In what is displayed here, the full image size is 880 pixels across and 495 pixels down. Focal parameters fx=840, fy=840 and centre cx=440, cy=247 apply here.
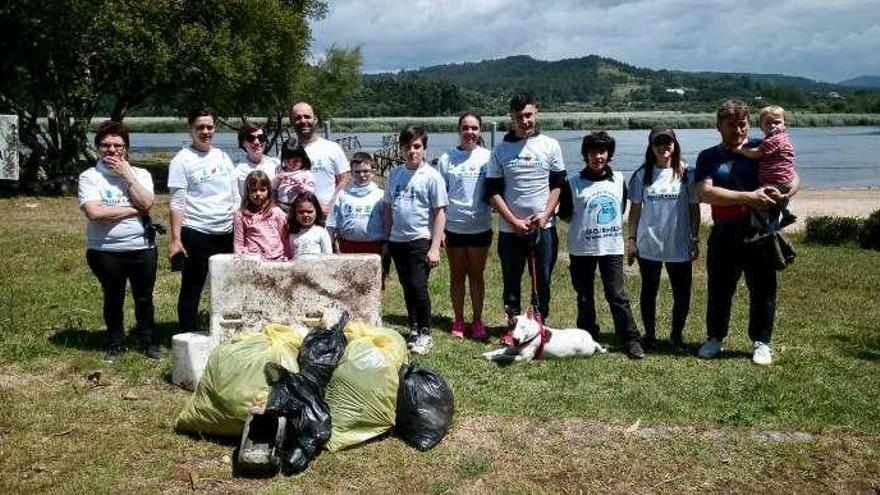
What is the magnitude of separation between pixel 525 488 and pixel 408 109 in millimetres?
103282

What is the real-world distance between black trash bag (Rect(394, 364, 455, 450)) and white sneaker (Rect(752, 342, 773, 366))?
2.58 metres

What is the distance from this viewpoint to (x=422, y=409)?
4.62 m

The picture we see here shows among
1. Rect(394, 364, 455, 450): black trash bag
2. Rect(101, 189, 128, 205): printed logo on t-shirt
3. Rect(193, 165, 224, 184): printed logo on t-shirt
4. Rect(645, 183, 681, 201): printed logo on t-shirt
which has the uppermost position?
Rect(193, 165, 224, 184): printed logo on t-shirt

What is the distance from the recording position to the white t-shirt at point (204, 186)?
5.84m

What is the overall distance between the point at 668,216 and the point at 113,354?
4.19 meters

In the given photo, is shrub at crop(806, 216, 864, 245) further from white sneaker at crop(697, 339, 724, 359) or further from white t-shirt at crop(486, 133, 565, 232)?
white t-shirt at crop(486, 133, 565, 232)

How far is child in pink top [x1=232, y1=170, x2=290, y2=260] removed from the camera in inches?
226

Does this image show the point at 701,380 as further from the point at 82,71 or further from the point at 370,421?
the point at 82,71

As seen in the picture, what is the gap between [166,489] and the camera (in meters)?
4.06

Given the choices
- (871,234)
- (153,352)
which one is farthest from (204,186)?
(871,234)

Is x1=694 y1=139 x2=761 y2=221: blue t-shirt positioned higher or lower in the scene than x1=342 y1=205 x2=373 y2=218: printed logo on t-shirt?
higher

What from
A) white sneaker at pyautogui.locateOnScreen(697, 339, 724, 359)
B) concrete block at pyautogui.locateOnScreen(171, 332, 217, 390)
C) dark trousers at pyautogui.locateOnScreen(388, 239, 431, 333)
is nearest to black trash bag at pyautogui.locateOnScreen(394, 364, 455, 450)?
concrete block at pyautogui.locateOnScreen(171, 332, 217, 390)

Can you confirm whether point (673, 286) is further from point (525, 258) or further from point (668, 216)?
point (525, 258)

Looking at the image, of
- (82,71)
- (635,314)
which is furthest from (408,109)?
(635,314)
